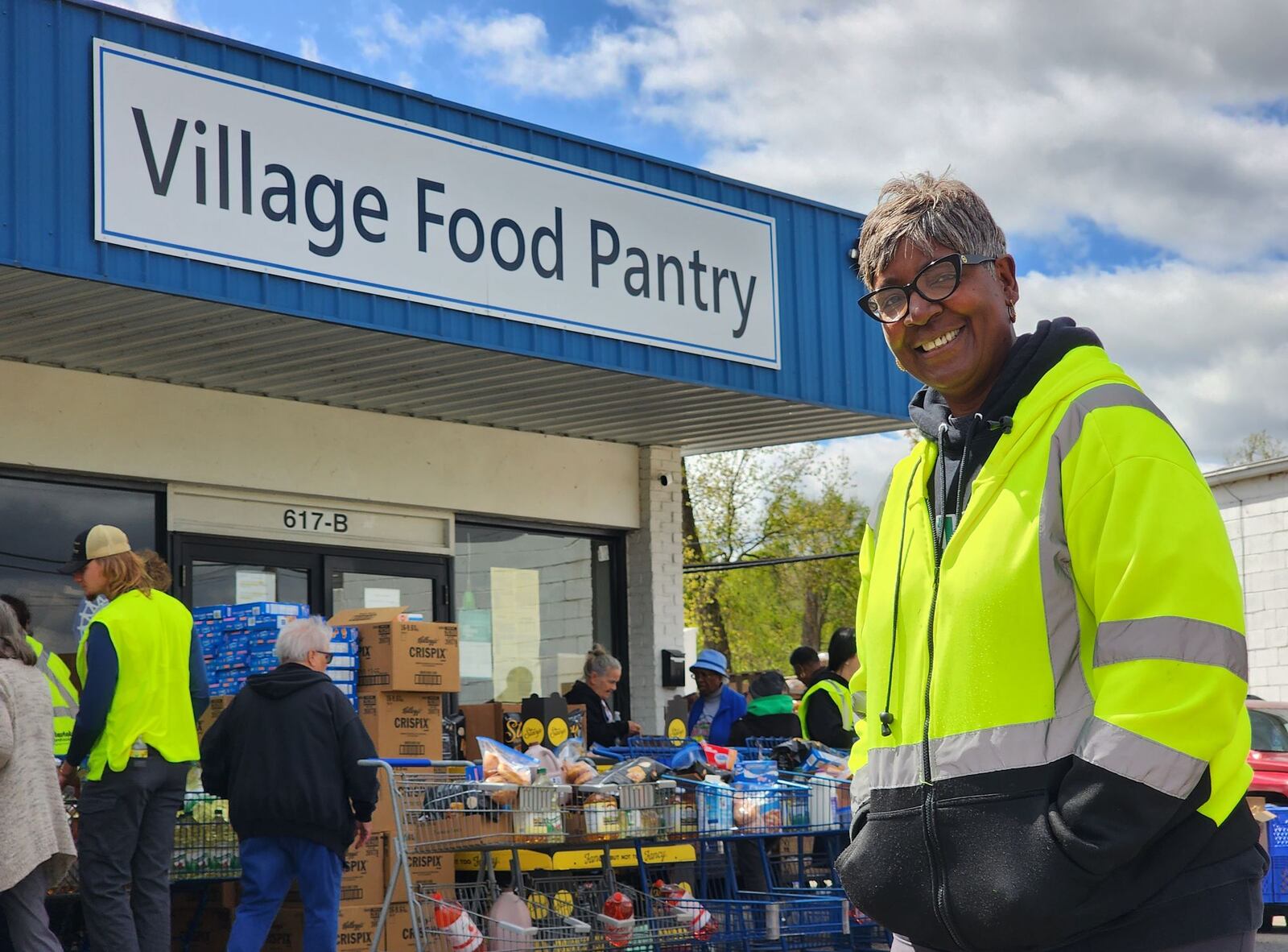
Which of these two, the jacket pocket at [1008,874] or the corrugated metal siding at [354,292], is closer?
the jacket pocket at [1008,874]

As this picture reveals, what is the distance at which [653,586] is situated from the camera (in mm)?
14578

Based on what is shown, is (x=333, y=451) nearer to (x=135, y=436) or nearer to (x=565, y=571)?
(x=135, y=436)

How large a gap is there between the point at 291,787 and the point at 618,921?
6.01 ft

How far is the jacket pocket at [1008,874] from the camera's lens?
2.44 m

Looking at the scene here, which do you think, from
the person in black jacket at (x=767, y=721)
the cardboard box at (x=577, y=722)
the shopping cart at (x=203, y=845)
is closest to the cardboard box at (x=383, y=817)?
the shopping cart at (x=203, y=845)

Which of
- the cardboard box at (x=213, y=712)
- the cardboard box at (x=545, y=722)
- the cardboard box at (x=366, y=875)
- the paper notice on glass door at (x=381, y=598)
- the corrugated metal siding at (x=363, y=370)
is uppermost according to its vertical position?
the corrugated metal siding at (x=363, y=370)

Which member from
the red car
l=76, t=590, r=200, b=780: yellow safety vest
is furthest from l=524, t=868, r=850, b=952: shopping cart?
the red car

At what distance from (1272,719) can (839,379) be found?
6480 mm

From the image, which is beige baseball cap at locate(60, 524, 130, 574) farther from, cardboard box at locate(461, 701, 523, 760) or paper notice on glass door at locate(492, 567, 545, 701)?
paper notice on glass door at locate(492, 567, 545, 701)

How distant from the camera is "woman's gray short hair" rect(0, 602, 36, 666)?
7.40m

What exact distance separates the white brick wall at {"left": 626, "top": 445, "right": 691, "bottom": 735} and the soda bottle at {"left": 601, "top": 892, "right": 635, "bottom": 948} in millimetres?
6052

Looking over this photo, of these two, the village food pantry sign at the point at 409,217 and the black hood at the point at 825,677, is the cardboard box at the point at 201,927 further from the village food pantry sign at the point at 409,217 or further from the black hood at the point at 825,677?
the black hood at the point at 825,677

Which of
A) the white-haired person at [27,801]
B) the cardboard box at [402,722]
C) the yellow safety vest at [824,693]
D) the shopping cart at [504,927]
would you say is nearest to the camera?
the white-haired person at [27,801]

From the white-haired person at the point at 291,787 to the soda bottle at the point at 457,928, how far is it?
2.01 ft
